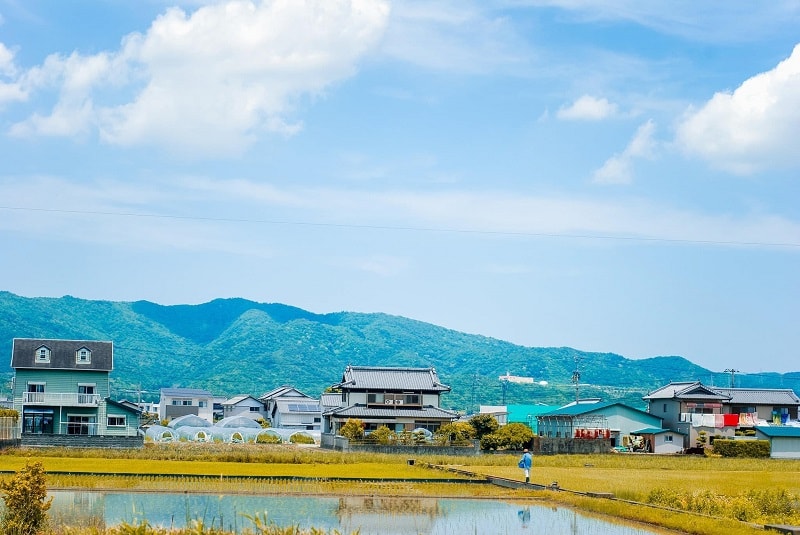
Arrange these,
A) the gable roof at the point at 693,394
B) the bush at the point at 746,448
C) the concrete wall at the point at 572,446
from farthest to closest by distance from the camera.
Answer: the gable roof at the point at 693,394 → the bush at the point at 746,448 → the concrete wall at the point at 572,446

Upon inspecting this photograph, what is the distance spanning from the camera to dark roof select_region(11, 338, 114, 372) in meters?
49.0

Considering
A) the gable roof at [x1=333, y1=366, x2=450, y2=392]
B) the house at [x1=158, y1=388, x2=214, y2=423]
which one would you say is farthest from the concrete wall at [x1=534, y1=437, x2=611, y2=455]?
the house at [x1=158, y1=388, x2=214, y2=423]

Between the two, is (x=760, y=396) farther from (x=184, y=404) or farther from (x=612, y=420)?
(x=184, y=404)

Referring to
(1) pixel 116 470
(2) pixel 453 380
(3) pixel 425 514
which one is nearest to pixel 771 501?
(3) pixel 425 514

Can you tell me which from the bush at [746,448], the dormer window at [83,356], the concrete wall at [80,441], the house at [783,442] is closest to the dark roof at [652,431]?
the bush at [746,448]

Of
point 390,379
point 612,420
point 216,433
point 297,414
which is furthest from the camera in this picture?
point 297,414

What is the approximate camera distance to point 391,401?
59.6 metres

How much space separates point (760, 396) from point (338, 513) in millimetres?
50056

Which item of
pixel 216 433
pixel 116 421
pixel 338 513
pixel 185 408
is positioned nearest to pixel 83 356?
pixel 116 421

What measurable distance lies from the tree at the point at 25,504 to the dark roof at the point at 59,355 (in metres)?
34.6

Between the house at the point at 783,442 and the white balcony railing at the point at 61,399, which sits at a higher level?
the white balcony railing at the point at 61,399

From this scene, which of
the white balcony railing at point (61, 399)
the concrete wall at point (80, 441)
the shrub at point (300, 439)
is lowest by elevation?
the shrub at point (300, 439)

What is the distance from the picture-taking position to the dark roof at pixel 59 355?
4903 cm

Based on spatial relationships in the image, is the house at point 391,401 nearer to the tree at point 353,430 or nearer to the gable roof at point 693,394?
the tree at point 353,430
